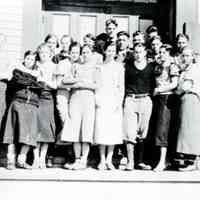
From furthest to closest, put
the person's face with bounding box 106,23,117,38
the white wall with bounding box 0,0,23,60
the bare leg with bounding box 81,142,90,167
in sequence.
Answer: the white wall with bounding box 0,0,23,60 → the person's face with bounding box 106,23,117,38 → the bare leg with bounding box 81,142,90,167

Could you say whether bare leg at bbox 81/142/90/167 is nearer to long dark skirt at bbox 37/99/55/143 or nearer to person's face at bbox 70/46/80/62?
long dark skirt at bbox 37/99/55/143

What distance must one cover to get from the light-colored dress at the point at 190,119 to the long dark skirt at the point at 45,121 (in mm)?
1323

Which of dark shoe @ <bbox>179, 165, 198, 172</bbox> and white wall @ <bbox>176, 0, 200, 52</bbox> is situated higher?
white wall @ <bbox>176, 0, 200, 52</bbox>

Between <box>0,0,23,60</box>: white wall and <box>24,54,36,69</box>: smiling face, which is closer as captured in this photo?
<box>24,54,36,69</box>: smiling face

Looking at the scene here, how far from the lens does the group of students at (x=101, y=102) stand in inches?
210

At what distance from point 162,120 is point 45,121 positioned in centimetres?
121

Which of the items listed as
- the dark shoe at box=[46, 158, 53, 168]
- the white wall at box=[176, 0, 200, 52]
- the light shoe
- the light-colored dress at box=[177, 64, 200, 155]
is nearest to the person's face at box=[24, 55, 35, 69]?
the dark shoe at box=[46, 158, 53, 168]

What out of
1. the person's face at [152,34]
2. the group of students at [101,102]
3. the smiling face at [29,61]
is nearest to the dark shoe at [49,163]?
the group of students at [101,102]

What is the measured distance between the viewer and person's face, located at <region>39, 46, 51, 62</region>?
5402mm

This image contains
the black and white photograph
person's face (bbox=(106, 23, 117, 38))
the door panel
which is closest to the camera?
the black and white photograph

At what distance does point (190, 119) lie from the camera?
17.5 ft

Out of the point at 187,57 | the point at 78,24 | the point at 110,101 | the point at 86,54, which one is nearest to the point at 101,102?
the point at 110,101

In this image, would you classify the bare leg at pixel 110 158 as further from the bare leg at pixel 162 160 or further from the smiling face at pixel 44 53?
the smiling face at pixel 44 53

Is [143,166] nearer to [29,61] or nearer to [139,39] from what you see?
[139,39]
